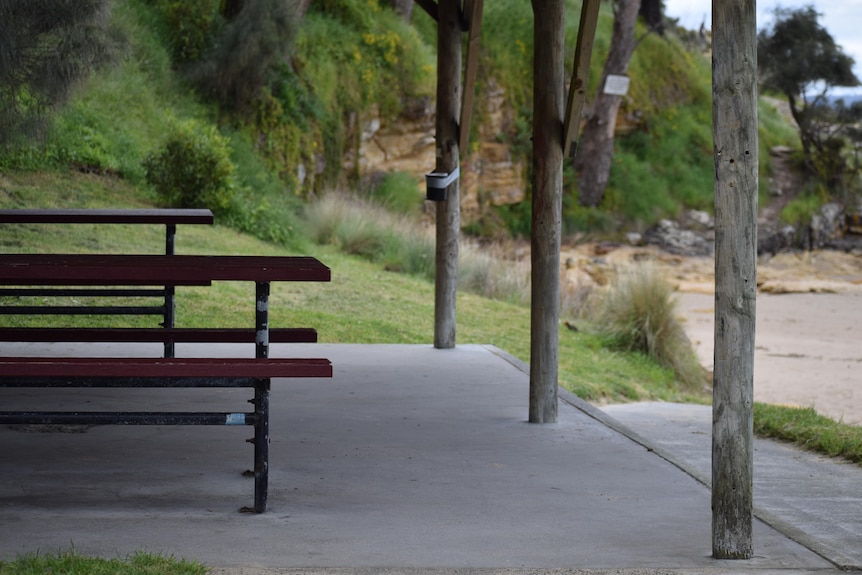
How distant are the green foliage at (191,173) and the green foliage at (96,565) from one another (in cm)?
1177

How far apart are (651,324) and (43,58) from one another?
665 centimetres

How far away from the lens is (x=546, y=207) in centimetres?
625

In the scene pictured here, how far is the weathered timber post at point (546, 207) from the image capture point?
6.24 m

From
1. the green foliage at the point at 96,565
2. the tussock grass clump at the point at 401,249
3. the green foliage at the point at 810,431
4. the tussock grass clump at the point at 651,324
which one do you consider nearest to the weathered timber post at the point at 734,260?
the green foliage at the point at 96,565

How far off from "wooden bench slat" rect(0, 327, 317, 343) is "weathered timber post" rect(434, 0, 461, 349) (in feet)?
11.5

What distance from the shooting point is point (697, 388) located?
38.8 ft

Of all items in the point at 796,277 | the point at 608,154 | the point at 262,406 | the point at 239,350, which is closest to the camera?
the point at 262,406

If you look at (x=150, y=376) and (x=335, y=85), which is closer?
(x=150, y=376)

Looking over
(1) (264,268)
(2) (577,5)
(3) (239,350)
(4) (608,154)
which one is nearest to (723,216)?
(1) (264,268)

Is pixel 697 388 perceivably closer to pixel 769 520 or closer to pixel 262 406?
pixel 769 520

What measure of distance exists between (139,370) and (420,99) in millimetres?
18960

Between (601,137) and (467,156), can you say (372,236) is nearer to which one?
(467,156)

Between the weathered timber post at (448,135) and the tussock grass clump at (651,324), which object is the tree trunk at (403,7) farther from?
the weathered timber post at (448,135)

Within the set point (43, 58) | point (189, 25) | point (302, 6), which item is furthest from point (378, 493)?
point (302, 6)
